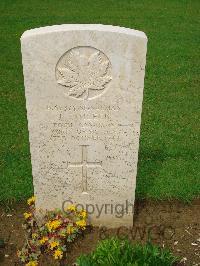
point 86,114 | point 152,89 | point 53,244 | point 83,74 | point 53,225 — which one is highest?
point 83,74

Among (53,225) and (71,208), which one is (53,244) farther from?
(71,208)

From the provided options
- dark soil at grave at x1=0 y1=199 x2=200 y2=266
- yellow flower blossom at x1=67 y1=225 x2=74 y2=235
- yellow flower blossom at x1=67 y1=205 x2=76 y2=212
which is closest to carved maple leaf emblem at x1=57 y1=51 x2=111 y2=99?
yellow flower blossom at x1=67 y1=205 x2=76 y2=212

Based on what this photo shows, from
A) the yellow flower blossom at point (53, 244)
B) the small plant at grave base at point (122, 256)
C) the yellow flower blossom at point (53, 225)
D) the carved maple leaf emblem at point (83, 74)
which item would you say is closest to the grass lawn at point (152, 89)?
the yellow flower blossom at point (53, 225)

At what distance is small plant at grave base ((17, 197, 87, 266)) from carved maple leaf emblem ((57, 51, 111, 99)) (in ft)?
4.12

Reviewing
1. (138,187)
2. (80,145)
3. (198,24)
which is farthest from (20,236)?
(198,24)

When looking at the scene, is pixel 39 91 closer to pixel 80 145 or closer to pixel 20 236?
pixel 80 145

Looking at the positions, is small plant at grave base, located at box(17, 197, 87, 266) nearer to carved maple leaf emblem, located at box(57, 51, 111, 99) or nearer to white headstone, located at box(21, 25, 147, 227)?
white headstone, located at box(21, 25, 147, 227)

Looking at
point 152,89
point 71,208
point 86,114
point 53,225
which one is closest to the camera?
point 86,114

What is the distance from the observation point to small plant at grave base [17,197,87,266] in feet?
13.4

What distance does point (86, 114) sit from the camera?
3.96 metres

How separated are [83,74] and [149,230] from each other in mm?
1842

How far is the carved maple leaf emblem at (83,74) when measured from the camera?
3688 mm

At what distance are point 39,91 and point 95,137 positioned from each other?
701mm

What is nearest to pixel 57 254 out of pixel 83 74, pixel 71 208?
pixel 71 208
